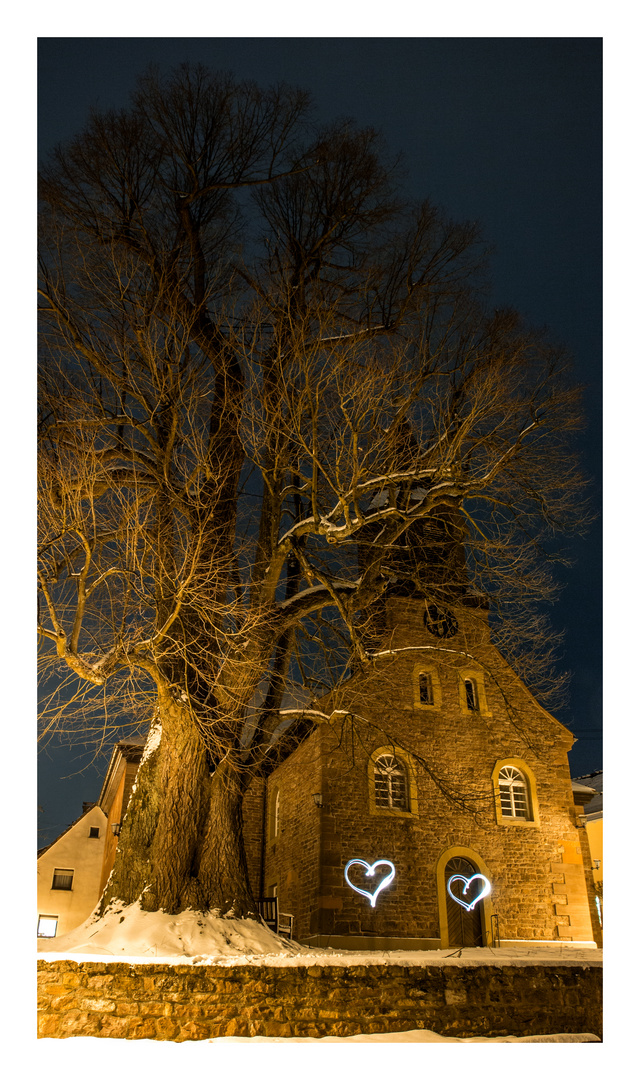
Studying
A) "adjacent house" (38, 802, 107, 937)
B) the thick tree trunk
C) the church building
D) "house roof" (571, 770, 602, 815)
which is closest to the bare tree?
the thick tree trunk

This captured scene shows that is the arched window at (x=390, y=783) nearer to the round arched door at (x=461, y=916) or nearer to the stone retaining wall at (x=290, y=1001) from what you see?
the round arched door at (x=461, y=916)

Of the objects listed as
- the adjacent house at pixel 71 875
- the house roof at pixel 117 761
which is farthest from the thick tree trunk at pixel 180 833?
the adjacent house at pixel 71 875

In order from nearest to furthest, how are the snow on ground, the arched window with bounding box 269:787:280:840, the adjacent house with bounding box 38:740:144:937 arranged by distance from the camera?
the snow on ground < the arched window with bounding box 269:787:280:840 < the adjacent house with bounding box 38:740:144:937

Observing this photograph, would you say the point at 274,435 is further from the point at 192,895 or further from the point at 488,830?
the point at 488,830

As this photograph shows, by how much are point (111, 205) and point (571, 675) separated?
8088mm

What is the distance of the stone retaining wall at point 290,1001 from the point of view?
536cm

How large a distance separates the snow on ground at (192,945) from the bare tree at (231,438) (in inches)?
9.4

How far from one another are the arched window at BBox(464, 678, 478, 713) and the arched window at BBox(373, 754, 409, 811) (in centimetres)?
182

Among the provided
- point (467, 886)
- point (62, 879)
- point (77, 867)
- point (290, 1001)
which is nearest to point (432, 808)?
point (467, 886)

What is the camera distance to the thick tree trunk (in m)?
6.90

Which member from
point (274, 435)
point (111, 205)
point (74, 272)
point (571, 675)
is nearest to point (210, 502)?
point (274, 435)

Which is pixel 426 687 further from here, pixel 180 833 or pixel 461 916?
pixel 180 833

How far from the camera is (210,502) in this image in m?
8.04

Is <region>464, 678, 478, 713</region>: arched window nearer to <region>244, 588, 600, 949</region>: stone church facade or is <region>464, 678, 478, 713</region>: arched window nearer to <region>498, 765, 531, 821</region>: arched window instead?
<region>244, 588, 600, 949</region>: stone church facade
